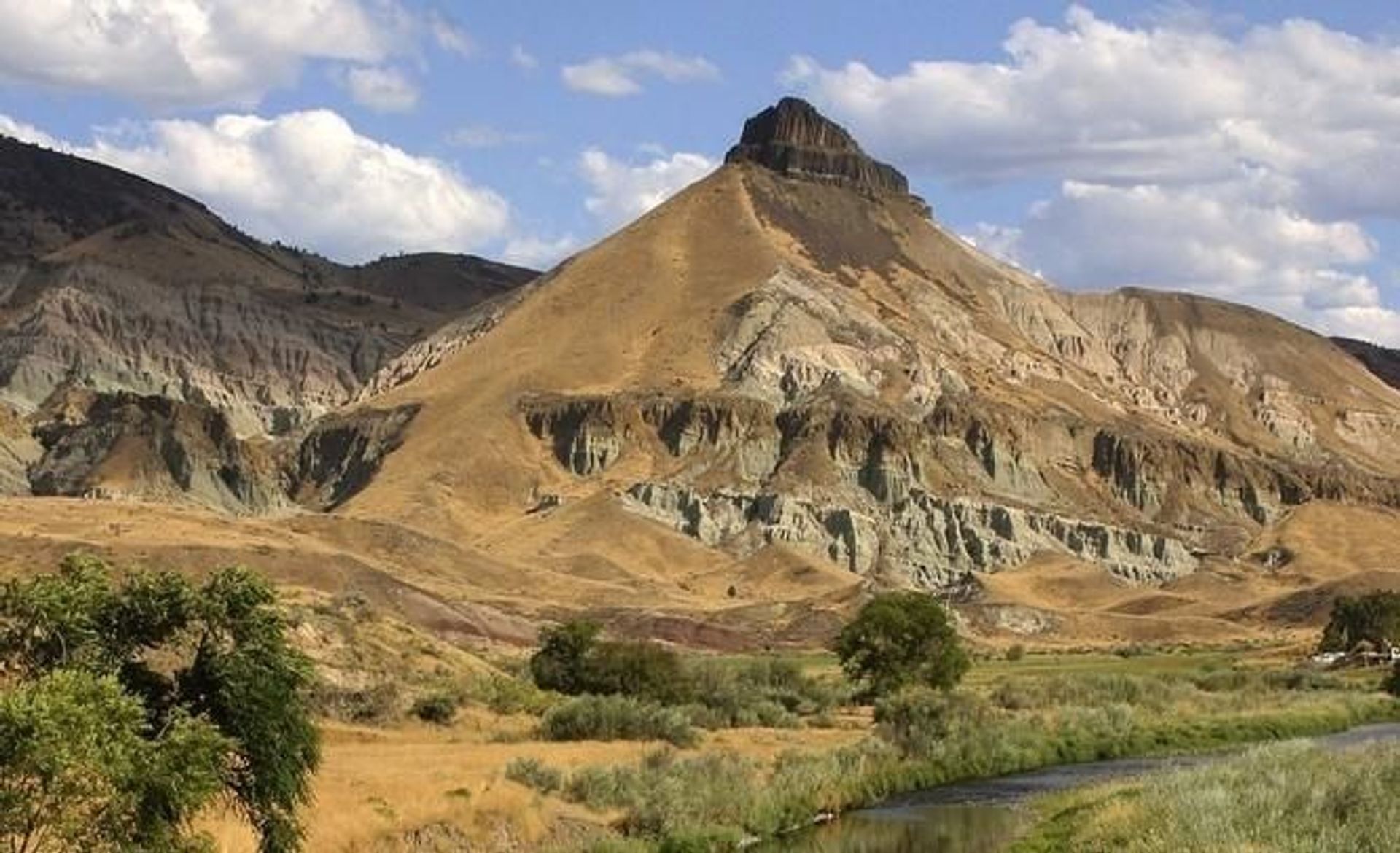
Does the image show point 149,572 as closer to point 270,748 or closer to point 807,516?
Result: point 270,748

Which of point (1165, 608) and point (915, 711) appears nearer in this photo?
point (915, 711)

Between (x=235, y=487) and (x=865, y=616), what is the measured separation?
370ft

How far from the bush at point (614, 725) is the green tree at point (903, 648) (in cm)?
1950

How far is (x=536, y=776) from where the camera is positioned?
40188 mm

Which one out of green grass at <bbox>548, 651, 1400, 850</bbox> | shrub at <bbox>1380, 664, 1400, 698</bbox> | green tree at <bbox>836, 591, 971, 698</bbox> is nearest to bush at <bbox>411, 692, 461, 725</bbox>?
green grass at <bbox>548, 651, 1400, 850</bbox>

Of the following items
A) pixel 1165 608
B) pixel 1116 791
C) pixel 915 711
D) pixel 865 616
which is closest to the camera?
pixel 1116 791

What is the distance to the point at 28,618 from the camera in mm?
25062

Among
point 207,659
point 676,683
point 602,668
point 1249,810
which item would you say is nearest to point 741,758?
point 1249,810

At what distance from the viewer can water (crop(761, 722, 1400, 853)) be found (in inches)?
1574

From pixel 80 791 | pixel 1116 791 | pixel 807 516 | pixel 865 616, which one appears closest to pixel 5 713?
pixel 80 791

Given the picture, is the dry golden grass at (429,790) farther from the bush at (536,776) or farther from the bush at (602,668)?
the bush at (602,668)

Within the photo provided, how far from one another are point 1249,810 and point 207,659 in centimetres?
1688

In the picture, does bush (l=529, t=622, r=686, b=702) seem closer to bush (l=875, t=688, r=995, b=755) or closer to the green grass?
bush (l=875, t=688, r=995, b=755)

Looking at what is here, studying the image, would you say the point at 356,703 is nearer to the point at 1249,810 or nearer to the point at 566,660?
the point at 566,660
